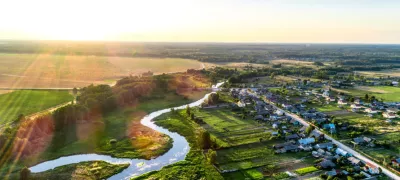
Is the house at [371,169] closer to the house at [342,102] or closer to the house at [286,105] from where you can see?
the house at [286,105]

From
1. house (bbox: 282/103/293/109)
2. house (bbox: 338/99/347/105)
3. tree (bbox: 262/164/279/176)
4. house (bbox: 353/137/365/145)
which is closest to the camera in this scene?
tree (bbox: 262/164/279/176)

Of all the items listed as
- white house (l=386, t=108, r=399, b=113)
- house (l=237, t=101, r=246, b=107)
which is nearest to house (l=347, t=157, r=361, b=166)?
house (l=237, t=101, r=246, b=107)

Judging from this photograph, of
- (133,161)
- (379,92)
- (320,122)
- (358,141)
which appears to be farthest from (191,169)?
(379,92)

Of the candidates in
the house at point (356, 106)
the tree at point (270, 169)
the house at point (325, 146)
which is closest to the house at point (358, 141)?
the house at point (325, 146)

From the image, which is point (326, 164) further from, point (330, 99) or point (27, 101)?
point (27, 101)

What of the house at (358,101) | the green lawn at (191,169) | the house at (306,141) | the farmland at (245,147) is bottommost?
the green lawn at (191,169)

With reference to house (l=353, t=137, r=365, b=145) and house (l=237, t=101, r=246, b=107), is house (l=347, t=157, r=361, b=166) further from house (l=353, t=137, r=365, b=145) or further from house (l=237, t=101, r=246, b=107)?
house (l=237, t=101, r=246, b=107)
